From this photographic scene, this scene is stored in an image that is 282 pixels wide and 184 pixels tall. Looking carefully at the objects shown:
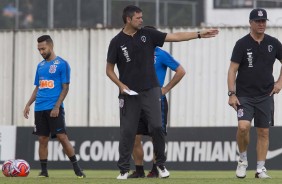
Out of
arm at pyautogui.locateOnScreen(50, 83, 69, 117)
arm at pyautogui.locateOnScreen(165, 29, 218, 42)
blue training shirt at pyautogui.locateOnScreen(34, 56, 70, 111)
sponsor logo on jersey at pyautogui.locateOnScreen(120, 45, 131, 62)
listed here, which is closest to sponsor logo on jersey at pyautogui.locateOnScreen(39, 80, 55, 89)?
blue training shirt at pyautogui.locateOnScreen(34, 56, 70, 111)

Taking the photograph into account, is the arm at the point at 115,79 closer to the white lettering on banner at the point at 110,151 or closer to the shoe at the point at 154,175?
the shoe at the point at 154,175

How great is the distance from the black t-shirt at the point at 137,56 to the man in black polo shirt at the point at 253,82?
1126 mm

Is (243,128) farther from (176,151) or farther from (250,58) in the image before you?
(176,151)

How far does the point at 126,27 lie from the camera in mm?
14297

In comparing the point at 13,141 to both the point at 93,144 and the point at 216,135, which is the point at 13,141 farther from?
the point at 216,135

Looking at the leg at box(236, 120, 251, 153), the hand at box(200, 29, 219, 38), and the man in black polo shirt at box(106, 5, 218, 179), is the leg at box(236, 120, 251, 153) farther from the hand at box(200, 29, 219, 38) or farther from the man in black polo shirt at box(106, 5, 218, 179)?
the hand at box(200, 29, 219, 38)

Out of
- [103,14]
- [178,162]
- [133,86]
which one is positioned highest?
[103,14]

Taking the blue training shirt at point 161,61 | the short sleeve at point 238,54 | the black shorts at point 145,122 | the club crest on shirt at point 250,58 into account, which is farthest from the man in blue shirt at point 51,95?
the club crest on shirt at point 250,58

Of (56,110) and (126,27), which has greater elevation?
(126,27)

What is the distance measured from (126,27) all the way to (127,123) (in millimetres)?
1249

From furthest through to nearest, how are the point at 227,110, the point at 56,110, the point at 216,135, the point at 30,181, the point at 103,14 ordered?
1. the point at 103,14
2. the point at 227,110
3. the point at 216,135
4. the point at 56,110
5. the point at 30,181

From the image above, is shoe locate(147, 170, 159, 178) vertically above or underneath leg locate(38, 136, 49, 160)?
underneath

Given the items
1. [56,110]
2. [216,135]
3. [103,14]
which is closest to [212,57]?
[216,135]

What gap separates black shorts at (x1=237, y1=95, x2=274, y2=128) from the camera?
1469 cm
